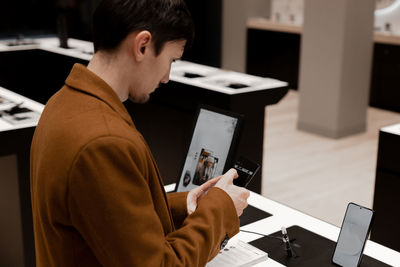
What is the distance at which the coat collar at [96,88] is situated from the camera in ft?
3.27

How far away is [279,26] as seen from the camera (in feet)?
23.6

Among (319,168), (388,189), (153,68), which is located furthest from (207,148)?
(319,168)

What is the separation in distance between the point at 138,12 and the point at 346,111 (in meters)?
4.67

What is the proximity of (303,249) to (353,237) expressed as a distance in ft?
0.58

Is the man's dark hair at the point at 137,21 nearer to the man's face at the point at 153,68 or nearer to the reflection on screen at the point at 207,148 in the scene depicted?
the man's face at the point at 153,68

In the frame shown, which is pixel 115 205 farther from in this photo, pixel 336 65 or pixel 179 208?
pixel 336 65

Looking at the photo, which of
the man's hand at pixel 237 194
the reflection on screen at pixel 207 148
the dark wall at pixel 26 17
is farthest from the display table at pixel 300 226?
the dark wall at pixel 26 17

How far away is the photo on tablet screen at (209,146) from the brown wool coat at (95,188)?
582 millimetres

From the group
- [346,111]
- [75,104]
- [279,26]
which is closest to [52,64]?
[346,111]

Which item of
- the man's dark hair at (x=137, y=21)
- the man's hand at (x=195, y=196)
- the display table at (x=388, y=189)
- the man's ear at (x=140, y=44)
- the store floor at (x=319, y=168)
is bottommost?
the store floor at (x=319, y=168)

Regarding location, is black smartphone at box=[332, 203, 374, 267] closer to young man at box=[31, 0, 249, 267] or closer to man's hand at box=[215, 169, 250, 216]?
man's hand at box=[215, 169, 250, 216]

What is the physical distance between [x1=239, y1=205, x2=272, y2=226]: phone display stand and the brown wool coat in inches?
29.5

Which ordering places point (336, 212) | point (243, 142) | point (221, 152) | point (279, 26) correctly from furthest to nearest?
1. point (279, 26)
2. point (336, 212)
3. point (243, 142)
4. point (221, 152)

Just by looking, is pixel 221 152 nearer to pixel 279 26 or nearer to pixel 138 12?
pixel 138 12
